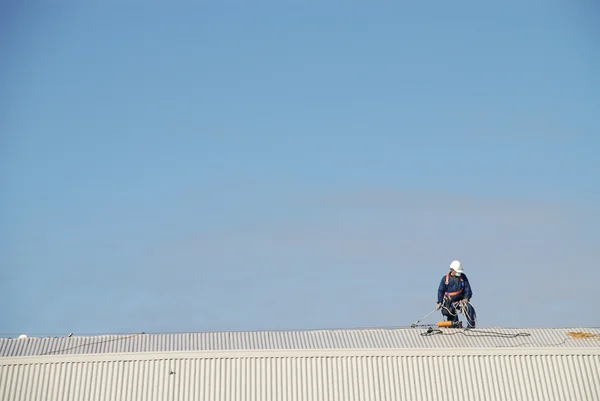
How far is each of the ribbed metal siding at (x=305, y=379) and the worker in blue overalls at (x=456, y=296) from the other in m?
5.02

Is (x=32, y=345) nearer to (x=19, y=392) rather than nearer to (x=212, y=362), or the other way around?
(x=19, y=392)

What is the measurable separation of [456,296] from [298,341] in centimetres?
756

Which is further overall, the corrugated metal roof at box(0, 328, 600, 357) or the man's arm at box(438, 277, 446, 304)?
the man's arm at box(438, 277, 446, 304)

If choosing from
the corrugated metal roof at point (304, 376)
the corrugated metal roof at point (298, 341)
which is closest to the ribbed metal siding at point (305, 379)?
the corrugated metal roof at point (304, 376)

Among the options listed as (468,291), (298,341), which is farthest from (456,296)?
(298,341)

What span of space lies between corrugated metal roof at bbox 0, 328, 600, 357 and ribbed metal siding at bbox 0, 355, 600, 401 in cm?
123

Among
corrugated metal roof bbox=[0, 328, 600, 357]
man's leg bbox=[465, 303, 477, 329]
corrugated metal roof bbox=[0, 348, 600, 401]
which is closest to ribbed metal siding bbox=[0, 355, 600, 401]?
corrugated metal roof bbox=[0, 348, 600, 401]

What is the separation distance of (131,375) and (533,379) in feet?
48.4

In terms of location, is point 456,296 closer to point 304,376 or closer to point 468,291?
point 468,291

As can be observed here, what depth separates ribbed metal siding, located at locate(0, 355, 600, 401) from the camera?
34812 millimetres

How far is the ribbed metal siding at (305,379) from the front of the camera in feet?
114

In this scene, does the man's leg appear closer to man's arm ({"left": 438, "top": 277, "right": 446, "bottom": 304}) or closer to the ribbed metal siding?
man's arm ({"left": 438, "top": 277, "right": 446, "bottom": 304})

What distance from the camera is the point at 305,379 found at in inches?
1384

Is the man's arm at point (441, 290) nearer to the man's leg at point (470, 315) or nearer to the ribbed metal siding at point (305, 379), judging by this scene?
the man's leg at point (470, 315)
